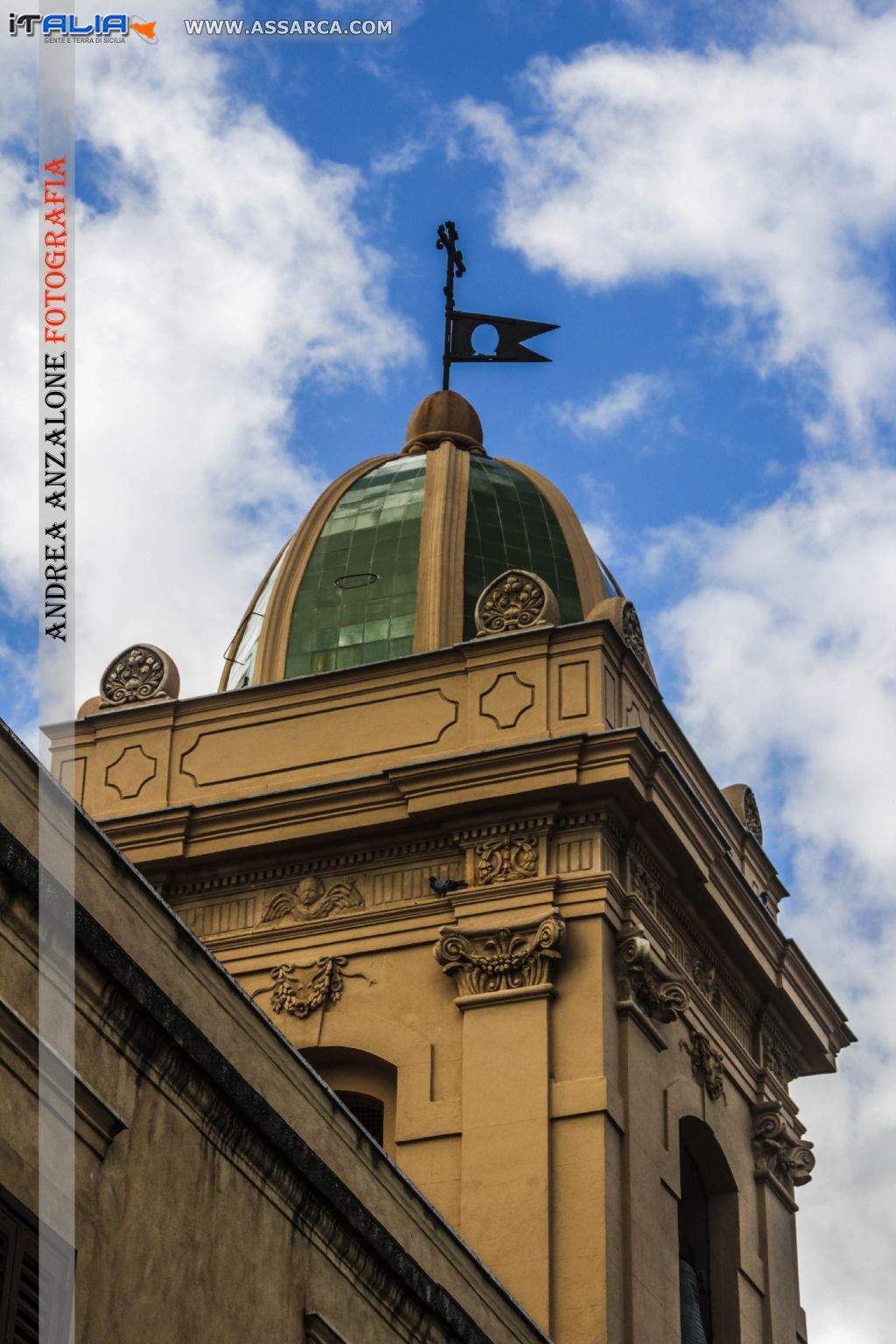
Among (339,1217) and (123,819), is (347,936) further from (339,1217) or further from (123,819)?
(339,1217)

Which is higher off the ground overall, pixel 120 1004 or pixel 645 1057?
pixel 645 1057

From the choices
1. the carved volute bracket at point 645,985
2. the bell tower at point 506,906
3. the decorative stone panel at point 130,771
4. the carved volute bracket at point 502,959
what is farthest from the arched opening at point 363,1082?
the decorative stone panel at point 130,771

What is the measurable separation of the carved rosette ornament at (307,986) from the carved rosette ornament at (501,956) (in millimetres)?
967

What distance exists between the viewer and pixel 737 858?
1105 inches

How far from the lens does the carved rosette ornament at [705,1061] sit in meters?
25.2

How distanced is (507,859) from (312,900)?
1.99 metres

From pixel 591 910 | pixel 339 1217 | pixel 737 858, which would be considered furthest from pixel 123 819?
pixel 339 1217

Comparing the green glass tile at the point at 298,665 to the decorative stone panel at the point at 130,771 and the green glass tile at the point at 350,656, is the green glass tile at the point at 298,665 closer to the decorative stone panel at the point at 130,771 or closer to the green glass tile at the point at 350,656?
the green glass tile at the point at 350,656

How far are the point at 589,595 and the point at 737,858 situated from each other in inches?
124

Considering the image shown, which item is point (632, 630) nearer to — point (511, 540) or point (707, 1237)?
point (511, 540)

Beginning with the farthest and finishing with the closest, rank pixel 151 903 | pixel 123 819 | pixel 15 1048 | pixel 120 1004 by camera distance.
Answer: pixel 123 819 → pixel 151 903 → pixel 120 1004 → pixel 15 1048

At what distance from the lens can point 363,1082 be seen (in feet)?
79.7

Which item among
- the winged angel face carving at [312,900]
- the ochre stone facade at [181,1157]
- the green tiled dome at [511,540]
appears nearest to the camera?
the ochre stone facade at [181,1157]

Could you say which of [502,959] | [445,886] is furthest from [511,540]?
[502,959]
